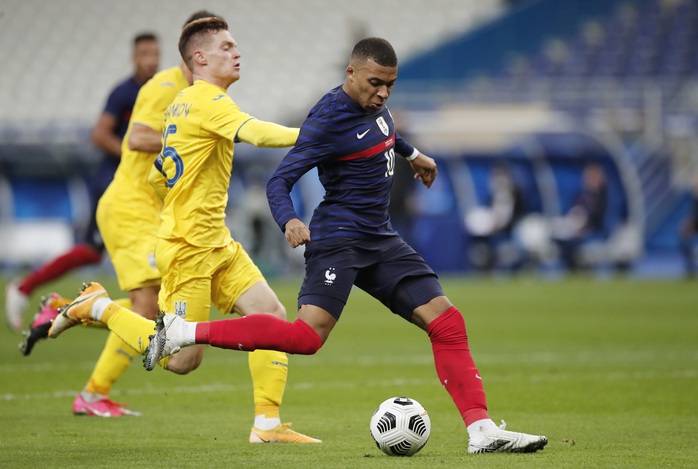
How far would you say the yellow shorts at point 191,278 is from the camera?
6609 mm

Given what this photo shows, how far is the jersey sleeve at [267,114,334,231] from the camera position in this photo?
19.7 ft

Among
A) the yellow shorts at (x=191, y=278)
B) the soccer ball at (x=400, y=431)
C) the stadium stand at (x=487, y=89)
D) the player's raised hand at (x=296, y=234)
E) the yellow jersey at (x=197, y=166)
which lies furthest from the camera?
the stadium stand at (x=487, y=89)

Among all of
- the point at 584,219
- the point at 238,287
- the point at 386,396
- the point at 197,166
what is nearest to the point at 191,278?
the point at 238,287

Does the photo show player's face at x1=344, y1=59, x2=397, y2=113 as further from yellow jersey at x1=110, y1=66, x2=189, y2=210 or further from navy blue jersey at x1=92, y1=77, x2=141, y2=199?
navy blue jersey at x1=92, y1=77, x2=141, y2=199

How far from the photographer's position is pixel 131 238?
7.99m

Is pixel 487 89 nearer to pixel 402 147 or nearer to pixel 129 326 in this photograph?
pixel 402 147

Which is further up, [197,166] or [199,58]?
[199,58]

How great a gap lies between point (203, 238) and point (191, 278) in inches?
9.4

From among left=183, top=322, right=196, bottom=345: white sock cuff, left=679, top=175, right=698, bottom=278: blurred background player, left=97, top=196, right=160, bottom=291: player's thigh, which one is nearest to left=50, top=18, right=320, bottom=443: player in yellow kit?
left=183, top=322, right=196, bottom=345: white sock cuff

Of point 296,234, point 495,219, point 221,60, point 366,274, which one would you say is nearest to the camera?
point 296,234

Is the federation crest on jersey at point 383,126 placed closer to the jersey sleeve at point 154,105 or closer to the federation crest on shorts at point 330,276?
the federation crest on shorts at point 330,276

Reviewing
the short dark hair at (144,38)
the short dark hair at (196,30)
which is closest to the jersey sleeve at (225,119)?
the short dark hair at (196,30)

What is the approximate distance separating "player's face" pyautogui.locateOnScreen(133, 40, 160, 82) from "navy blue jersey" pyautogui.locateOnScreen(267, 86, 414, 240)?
10.3ft

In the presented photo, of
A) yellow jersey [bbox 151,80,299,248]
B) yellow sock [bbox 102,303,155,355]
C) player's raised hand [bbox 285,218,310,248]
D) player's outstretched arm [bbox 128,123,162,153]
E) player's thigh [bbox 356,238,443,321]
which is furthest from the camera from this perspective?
player's outstretched arm [bbox 128,123,162,153]
